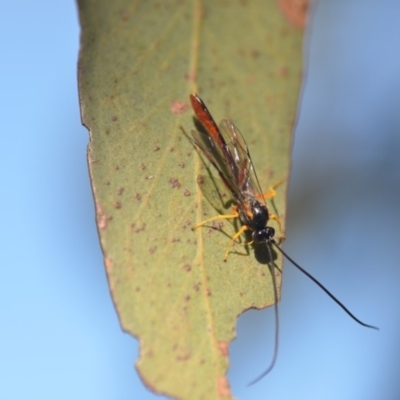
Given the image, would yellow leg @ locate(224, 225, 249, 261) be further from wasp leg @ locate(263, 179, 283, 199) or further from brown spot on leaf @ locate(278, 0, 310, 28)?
brown spot on leaf @ locate(278, 0, 310, 28)

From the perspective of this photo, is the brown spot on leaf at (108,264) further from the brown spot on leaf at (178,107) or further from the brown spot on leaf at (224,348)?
the brown spot on leaf at (178,107)

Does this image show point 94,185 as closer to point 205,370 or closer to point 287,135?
point 205,370

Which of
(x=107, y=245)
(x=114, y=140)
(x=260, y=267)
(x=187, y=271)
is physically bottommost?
(x=260, y=267)

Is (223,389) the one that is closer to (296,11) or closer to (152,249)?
(152,249)

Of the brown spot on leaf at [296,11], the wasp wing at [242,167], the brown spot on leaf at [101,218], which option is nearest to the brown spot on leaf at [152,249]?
the brown spot on leaf at [101,218]

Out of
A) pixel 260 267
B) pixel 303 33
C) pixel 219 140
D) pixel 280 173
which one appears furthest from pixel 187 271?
pixel 303 33

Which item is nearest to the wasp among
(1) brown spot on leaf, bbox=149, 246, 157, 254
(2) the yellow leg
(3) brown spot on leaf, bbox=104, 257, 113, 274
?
(2) the yellow leg
